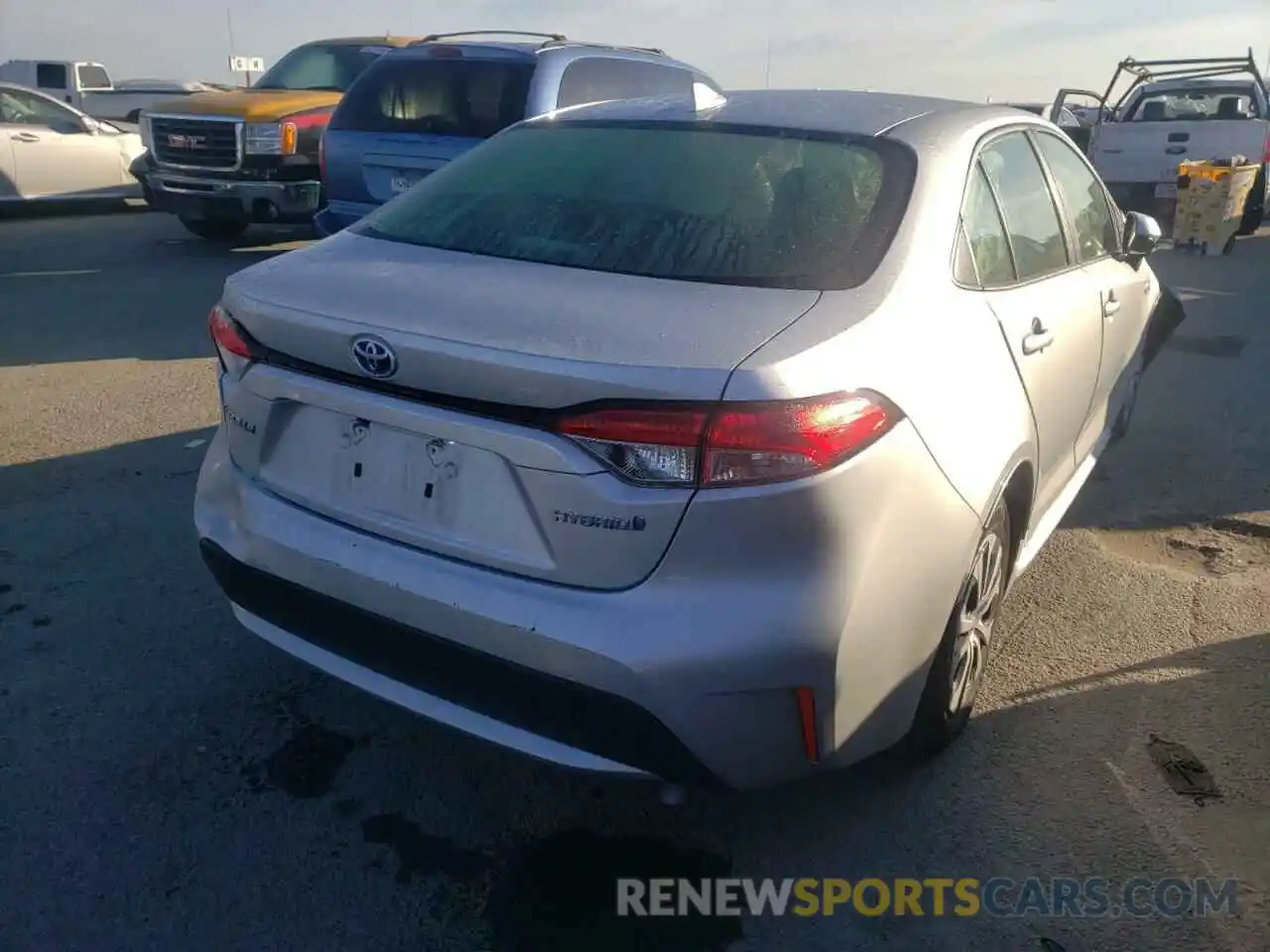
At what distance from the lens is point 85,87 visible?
77.5 ft

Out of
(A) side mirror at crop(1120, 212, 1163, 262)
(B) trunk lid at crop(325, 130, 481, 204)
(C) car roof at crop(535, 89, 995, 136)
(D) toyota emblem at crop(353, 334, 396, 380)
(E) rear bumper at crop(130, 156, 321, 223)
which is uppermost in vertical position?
(C) car roof at crop(535, 89, 995, 136)

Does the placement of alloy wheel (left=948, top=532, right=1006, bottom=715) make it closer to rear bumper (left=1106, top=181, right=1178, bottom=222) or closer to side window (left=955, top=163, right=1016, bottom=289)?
side window (left=955, top=163, right=1016, bottom=289)

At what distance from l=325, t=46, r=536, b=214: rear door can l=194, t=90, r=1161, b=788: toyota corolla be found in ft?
14.4

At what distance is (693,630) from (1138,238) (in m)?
3.18

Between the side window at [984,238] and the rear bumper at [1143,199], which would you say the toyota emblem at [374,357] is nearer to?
the side window at [984,238]

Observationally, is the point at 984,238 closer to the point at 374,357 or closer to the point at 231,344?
the point at 374,357

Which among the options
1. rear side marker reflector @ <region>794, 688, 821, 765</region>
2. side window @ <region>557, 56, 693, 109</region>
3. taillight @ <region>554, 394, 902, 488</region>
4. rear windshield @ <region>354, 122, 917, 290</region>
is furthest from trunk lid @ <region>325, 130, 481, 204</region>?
rear side marker reflector @ <region>794, 688, 821, 765</region>

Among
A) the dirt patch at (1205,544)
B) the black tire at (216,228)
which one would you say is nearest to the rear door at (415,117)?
the black tire at (216,228)

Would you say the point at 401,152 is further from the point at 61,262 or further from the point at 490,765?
the point at 490,765

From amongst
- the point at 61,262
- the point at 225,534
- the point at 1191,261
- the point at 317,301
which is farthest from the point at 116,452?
the point at 1191,261

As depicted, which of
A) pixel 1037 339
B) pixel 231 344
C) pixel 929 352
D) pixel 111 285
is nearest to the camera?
pixel 929 352

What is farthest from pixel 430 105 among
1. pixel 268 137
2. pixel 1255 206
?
pixel 1255 206

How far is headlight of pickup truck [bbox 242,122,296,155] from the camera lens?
9.64m

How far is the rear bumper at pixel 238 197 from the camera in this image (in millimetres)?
9703
